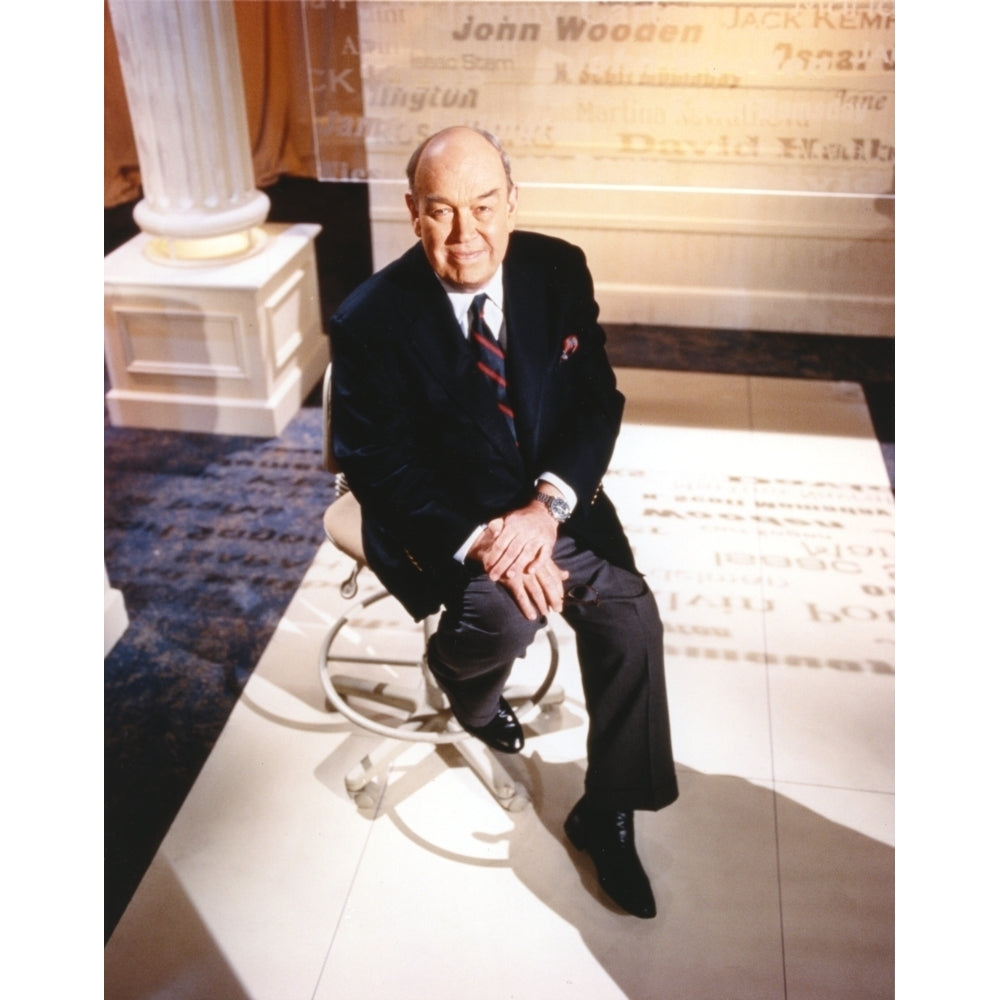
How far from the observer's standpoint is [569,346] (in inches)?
79.6

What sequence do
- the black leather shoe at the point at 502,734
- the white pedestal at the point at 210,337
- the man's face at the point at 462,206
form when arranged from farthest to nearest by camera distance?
the white pedestal at the point at 210,337 < the black leather shoe at the point at 502,734 < the man's face at the point at 462,206

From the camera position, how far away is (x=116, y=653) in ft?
9.05

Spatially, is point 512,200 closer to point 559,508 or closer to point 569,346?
point 569,346

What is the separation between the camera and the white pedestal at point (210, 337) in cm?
355

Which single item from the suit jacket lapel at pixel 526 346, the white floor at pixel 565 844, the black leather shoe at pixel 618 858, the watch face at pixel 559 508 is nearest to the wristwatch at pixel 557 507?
the watch face at pixel 559 508

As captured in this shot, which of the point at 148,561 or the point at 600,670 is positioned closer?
the point at 600,670

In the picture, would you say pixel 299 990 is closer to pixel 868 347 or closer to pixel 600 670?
pixel 600 670

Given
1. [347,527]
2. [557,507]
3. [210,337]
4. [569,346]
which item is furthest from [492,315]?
[210,337]

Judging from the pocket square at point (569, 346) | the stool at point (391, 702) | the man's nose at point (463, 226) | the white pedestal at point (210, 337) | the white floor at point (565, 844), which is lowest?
the white floor at point (565, 844)

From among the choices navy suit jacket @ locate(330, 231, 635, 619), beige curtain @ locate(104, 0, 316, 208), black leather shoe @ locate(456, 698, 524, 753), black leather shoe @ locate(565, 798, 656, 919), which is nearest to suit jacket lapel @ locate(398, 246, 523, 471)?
navy suit jacket @ locate(330, 231, 635, 619)

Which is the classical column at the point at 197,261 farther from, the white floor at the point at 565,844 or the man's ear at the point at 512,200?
the man's ear at the point at 512,200

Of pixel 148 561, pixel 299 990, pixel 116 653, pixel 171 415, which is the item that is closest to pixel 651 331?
pixel 171 415

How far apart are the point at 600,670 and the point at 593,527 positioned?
0.31 meters

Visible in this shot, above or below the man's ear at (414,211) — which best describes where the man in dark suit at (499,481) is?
below
